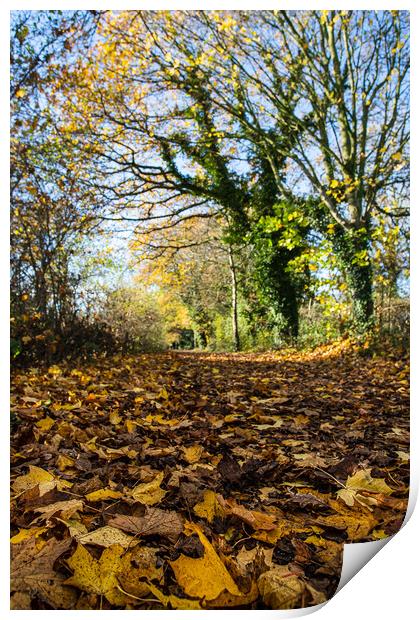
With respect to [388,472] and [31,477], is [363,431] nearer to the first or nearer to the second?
[388,472]

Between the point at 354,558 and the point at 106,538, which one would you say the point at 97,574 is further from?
the point at 354,558

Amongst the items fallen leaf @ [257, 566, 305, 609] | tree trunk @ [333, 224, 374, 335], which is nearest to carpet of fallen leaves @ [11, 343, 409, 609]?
fallen leaf @ [257, 566, 305, 609]

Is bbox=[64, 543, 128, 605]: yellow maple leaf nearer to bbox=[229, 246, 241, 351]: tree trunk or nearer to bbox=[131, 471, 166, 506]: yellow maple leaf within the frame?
bbox=[131, 471, 166, 506]: yellow maple leaf

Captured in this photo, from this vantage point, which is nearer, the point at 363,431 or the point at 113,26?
the point at 363,431

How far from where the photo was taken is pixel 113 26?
456 centimetres

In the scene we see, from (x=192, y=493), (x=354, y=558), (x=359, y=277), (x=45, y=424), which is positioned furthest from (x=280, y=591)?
(x=359, y=277)

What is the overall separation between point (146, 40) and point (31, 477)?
194 inches

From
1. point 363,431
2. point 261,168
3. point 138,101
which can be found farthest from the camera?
point 261,168

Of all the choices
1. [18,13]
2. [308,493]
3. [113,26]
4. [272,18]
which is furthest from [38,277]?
[272,18]

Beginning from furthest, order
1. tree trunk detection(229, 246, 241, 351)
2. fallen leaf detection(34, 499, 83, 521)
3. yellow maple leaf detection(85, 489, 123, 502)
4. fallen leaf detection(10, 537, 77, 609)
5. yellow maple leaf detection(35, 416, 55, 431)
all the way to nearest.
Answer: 1. tree trunk detection(229, 246, 241, 351)
2. yellow maple leaf detection(35, 416, 55, 431)
3. yellow maple leaf detection(85, 489, 123, 502)
4. fallen leaf detection(34, 499, 83, 521)
5. fallen leaf detection(10, 537, 77, 609)

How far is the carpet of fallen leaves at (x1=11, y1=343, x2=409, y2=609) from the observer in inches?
39.8

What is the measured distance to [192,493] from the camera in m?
1.45

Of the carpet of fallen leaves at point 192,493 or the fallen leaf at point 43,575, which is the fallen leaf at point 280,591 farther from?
the fallen leaf at point 43,575

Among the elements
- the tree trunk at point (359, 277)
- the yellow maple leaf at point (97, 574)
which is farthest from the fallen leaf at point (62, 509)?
the tree trunk at point (359, 277)
